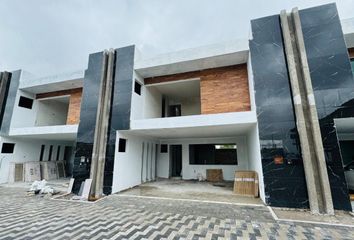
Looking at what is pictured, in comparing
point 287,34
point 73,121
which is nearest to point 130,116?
point 73,121

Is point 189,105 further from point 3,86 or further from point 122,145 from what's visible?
point 3,86

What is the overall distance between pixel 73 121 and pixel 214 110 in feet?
25.3

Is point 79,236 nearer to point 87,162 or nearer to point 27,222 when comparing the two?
point 27,222

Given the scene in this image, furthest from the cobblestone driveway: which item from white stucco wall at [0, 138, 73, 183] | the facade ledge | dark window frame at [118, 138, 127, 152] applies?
white stucco wall at [0, 138, 73, 183]

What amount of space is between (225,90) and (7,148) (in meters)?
12.9

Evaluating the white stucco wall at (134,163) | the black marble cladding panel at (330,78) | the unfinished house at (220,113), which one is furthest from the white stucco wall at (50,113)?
the black marble cladding panel at (330,78)

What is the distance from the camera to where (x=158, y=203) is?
17.8ft

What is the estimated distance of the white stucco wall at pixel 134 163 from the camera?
23.2 feet

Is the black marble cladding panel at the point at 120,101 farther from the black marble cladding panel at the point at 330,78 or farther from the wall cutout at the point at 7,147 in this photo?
the wall cutout at the point at 7,147

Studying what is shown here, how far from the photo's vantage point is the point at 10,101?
988 cm

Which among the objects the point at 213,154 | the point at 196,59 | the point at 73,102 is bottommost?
the point at 213,154

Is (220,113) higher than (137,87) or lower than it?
lower

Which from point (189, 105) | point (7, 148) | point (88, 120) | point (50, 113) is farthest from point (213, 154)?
point (7, 148)

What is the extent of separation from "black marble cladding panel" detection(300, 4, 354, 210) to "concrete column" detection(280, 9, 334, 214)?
7.9 inches
